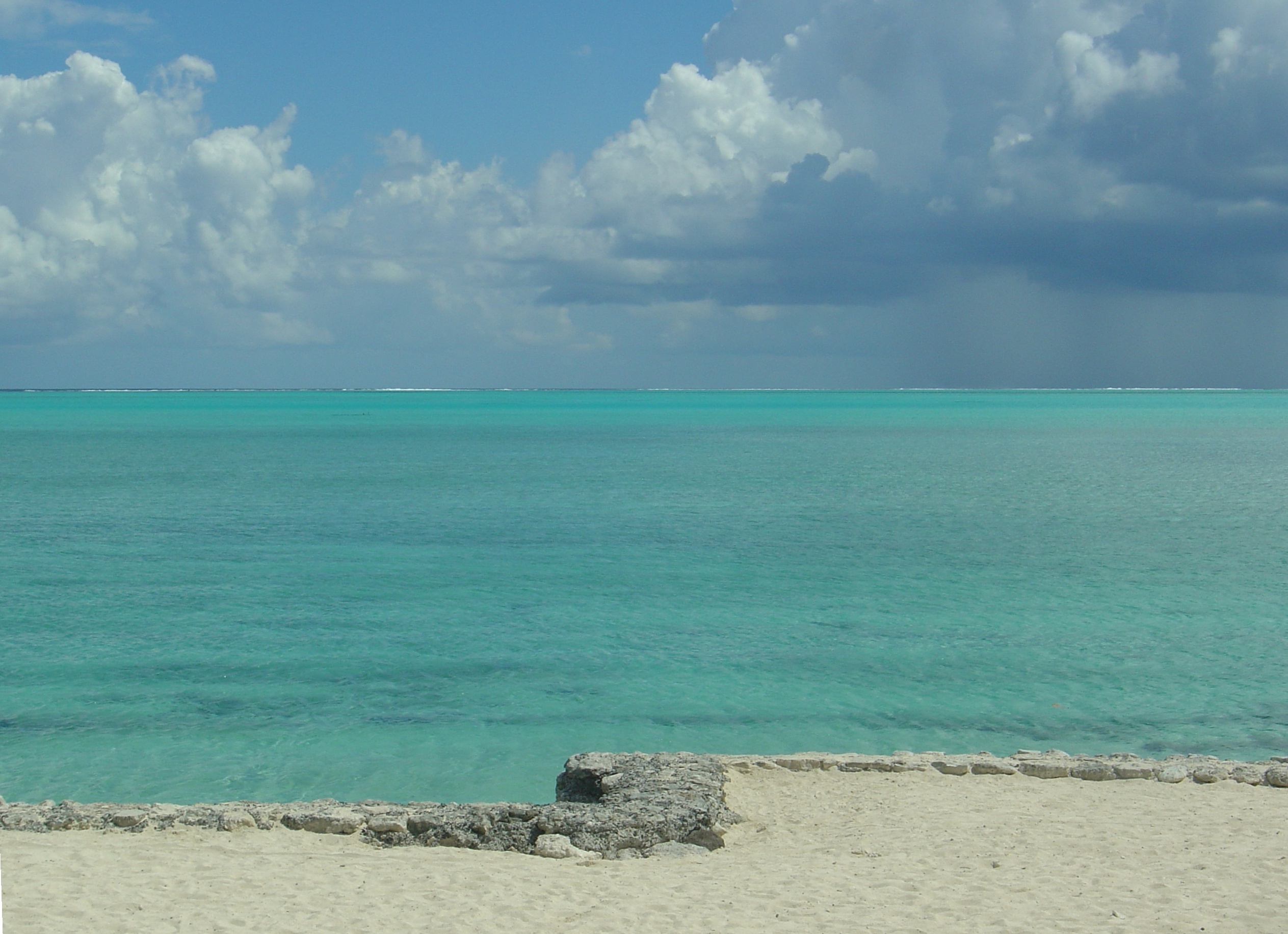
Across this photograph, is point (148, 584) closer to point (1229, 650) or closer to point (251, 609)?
point (251, 609)

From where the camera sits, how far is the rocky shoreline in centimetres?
1058

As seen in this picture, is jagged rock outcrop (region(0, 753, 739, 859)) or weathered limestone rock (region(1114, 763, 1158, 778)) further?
weathered limestone rock (region(1114, 763, 1158, 778))

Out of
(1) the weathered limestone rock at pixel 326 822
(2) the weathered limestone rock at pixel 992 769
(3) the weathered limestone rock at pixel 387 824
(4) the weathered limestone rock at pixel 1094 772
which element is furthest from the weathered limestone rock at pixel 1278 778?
(1) the weathered limestone rock at pixel 326 822

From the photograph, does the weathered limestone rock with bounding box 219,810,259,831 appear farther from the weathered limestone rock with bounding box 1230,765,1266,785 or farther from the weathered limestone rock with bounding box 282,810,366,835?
the weathered limestone rock with bounding box 1230,765,1266,785

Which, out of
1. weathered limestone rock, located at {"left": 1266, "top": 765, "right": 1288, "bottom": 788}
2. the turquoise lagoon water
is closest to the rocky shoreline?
weathered limestone rock, located at {"left": 1266, "top": 765, "right": 1288, "bottom": 788}

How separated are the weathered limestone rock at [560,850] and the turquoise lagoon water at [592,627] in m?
2.76

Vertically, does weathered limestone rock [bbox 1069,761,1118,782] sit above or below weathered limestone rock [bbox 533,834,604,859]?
above

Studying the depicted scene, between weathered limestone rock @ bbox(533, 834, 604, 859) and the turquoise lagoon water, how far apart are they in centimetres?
276

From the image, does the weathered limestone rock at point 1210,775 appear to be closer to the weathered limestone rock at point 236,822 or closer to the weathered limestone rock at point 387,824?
A: the weathered limestone rock at point 387,824

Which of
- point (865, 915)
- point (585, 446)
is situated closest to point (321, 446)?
point (585, 446)

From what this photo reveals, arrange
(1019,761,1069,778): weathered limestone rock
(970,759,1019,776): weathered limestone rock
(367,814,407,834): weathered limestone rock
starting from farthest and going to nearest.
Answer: (970,759,1019,776): weathered limestone rock → (1019,761,1069,778): weathered limestone rock → (367,814,407,834): weathered limestone rock

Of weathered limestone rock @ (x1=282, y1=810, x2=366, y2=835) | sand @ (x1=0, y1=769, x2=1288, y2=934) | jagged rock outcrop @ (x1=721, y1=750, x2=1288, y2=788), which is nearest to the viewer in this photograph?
sand @ (x1=0, y1=769, x2=1288, y2=934)

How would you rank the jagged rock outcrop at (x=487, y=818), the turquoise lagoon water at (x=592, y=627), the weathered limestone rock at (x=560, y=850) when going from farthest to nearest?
the turquoise lagoon water at (x=592, y=627)
the jagged rock outcrop at (x=487, y=818)
the weathered limestone rock at (x=560, y=850)

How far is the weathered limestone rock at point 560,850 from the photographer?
33.4 ft
